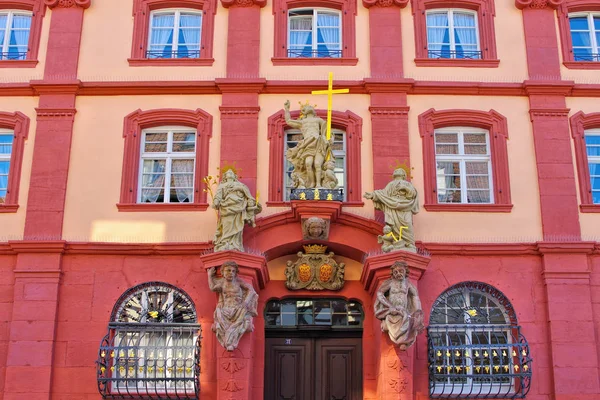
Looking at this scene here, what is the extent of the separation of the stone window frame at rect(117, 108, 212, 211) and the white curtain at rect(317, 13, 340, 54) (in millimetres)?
2702

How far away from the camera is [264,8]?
1742cm

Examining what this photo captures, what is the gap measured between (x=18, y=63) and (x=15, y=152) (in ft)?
5.93

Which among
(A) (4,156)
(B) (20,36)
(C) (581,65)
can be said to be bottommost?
(A) (4,156)

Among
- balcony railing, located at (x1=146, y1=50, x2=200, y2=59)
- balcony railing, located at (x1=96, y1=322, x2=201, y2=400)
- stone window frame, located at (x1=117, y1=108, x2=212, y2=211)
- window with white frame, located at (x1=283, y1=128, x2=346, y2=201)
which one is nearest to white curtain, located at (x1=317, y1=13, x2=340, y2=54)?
window with white frame, located at (x1=283, y1=128, x2=346, y2=201)

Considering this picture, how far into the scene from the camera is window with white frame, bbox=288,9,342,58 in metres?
17.3

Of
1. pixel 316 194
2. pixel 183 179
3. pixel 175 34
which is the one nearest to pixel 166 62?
pixel 175 34

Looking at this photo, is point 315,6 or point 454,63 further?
point 315,6

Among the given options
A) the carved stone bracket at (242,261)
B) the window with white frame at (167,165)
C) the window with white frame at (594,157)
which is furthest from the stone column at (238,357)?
the window with white frame at (594,157)

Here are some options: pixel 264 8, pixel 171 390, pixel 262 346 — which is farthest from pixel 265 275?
pixel 264 8

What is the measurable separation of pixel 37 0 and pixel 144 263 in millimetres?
5675

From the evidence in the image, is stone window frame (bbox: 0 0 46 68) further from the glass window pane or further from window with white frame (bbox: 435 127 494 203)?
the glass window pane

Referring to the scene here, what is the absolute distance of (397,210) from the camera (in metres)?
15.0

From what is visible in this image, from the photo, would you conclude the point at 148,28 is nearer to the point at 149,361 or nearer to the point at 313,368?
the point at 149,361

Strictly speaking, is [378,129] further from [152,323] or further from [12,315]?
[12,315]
